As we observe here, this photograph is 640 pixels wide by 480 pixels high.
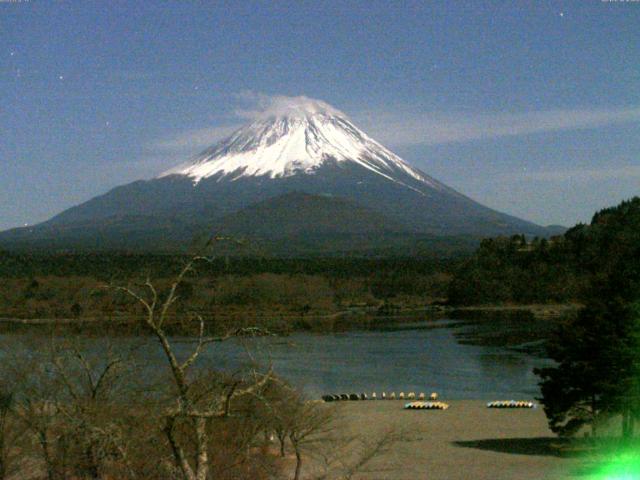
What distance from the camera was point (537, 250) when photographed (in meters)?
84.1

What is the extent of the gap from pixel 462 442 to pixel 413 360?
1903cm

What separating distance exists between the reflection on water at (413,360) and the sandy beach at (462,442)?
99.5 inches

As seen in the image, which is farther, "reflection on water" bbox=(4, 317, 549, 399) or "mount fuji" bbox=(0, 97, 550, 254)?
"mount fuji" bbox=(0, 97, 550, 254)

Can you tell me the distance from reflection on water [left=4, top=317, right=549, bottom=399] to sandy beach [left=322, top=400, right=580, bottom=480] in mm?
2528

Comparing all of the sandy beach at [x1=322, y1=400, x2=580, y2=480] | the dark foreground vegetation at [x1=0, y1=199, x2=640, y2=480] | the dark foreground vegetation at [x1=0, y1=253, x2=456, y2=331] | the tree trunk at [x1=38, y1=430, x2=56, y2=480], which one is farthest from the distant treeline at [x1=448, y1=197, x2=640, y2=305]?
the tree trunk at [x1=38, y1=430, x2=56, y2=480]

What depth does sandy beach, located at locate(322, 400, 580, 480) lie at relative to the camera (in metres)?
16.5

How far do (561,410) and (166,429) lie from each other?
14119mm

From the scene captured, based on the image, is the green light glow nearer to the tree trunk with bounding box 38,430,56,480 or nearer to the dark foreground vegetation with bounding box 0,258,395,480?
the dark foreground vegetation with bounding box 0,258,395,480

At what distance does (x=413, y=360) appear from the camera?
3972 centimetres

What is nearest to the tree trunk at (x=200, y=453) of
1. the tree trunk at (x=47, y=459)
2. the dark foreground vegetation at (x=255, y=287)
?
the tree trunk at (x=47, y=459)

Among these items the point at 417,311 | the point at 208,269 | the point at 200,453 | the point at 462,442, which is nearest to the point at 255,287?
the point at 208,269

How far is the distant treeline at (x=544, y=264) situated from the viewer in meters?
74.3

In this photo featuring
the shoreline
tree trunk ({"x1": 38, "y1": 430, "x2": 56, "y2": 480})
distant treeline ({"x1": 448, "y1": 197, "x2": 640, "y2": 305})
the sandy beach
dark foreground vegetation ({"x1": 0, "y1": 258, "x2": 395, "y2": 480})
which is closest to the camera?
dark foreground vegetation ({"x1": 0, "y1": 258, "x2": 395, "y2": 480})

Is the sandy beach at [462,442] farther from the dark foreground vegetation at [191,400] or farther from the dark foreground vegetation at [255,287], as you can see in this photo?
the dark foreground vegetation at [255,287]
